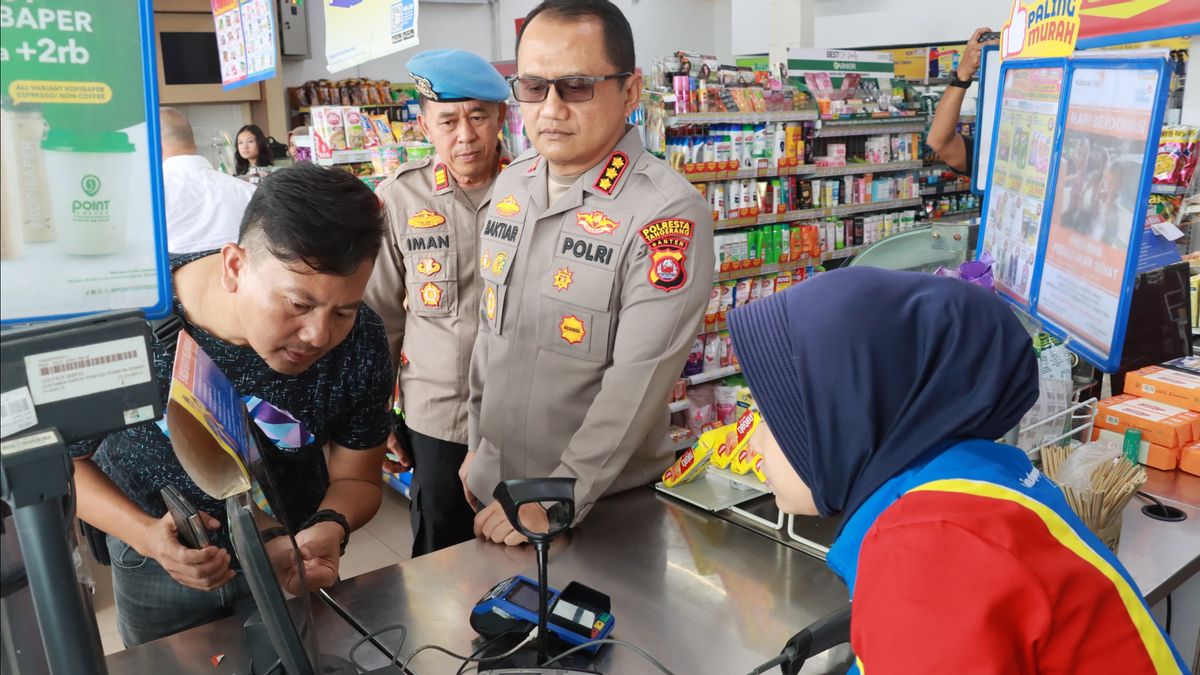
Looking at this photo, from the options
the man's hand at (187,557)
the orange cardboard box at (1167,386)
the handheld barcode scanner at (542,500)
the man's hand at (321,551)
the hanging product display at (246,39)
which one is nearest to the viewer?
the handheld barcode scanner at (542,500)

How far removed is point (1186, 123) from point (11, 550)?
198 inches

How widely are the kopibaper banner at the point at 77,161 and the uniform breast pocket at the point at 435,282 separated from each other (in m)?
1.85

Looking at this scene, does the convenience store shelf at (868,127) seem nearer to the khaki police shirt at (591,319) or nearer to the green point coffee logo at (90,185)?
the khaki police shirt at (591,319)

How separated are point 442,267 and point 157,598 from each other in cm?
123

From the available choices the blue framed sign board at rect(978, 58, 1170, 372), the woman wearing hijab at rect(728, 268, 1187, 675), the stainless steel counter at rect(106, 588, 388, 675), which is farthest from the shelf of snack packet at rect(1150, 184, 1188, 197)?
the stainless steel counter at rect(106, 588, 388, 675)

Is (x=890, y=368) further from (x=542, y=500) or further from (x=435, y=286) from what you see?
(x=435, y=286)

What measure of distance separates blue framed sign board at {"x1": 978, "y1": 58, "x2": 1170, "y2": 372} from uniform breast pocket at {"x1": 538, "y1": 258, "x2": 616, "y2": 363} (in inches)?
35.8

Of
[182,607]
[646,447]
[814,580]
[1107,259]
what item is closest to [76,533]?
[182,607]

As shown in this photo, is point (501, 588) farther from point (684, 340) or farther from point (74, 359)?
point (74, 359)

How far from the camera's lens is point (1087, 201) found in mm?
1665

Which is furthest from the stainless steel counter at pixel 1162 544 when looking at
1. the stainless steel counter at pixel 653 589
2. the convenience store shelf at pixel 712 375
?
the convenience store shelf at pixel 712 375

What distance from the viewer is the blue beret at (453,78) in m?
2.57

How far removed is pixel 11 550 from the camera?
69cm

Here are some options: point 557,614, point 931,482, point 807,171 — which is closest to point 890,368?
point 931,482
